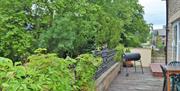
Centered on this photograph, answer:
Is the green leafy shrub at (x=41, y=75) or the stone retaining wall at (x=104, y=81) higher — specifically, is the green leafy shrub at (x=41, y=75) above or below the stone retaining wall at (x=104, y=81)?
above

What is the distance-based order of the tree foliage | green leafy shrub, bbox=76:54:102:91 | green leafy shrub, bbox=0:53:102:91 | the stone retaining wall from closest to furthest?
green leafy shrub, bbox=0:53:102:91
green leafy shrub, bbox=76:54:102:91
the stone retaining wall
the tree foliage

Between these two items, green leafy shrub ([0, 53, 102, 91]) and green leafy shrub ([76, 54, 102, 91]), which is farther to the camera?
green leafy shrub ([76, 54, 102, 91])

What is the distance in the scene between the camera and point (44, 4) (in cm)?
1622

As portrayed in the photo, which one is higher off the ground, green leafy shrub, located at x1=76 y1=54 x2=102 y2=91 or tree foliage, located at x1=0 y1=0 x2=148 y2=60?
tree foliage, located at x1=0 y1=0 x2=148 y2=60

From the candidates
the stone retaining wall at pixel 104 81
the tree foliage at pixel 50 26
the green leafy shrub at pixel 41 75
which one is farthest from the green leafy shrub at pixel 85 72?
the tree foliage at pixel 50 26

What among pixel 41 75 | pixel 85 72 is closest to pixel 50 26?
pixel 85 72

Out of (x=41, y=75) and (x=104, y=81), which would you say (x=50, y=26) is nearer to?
(x=104, y=81)

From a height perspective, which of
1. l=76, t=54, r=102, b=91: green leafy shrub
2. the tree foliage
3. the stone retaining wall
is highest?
the tree foliage

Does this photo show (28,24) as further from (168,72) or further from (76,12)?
(168,72)

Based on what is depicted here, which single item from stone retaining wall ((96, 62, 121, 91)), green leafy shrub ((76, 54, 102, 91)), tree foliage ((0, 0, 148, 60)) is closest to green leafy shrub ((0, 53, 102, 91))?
green leafy shrub ((76, 54, 102, 91))

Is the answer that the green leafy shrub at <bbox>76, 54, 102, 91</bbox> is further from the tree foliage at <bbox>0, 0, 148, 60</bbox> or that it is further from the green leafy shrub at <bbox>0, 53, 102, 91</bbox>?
the tree foliage at <bbox>0, 0, 148, 60</bbox>

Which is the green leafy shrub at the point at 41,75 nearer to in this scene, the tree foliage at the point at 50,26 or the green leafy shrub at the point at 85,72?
the green leafy shrub at the point at 85,72

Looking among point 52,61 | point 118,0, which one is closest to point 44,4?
point 118,0

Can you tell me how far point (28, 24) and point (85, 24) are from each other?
324cm
